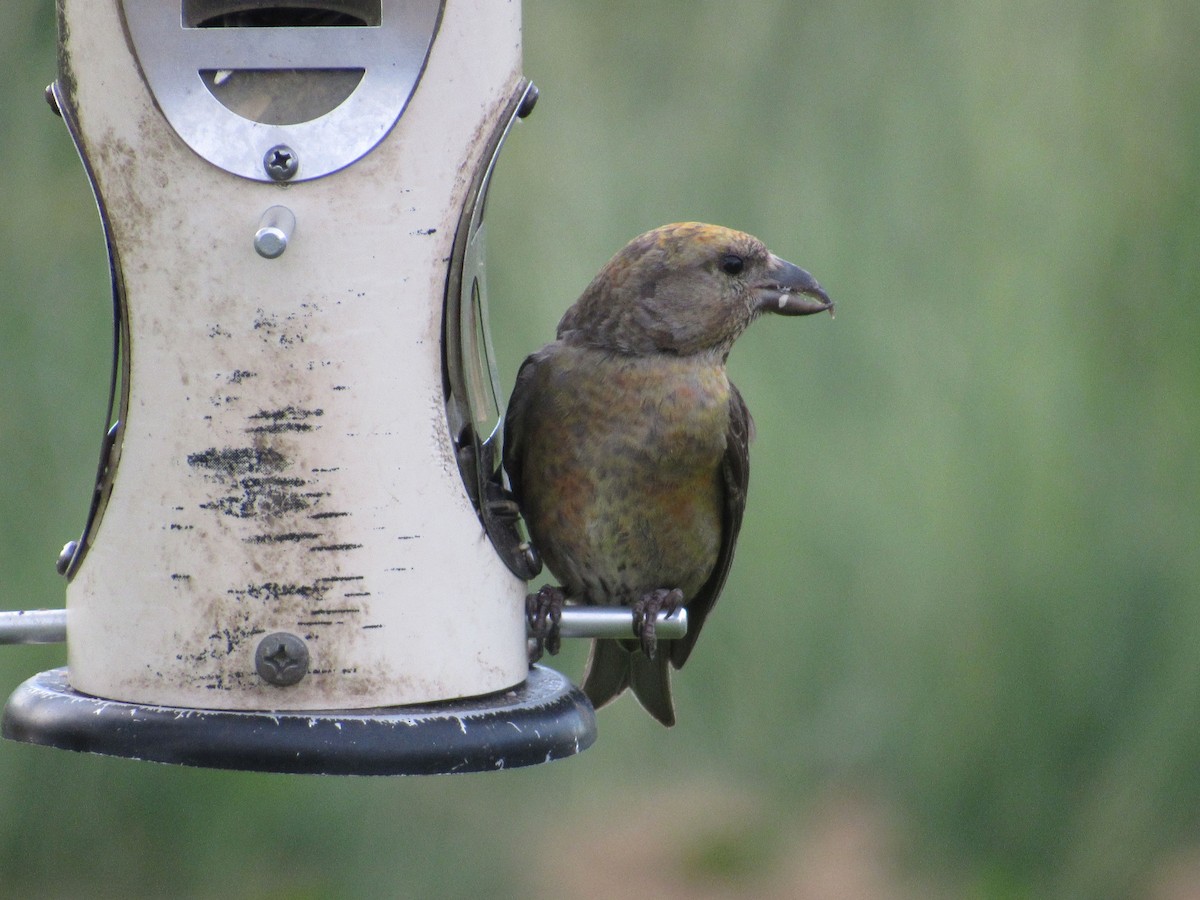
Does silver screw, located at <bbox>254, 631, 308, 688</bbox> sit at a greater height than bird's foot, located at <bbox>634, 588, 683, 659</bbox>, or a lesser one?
greater

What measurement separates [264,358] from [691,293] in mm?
1183

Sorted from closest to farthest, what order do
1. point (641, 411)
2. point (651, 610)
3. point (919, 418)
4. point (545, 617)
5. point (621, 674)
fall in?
point (545, 617) → point (651, 610) → point (641, 411) → point (621, 674) → point (919, 418)

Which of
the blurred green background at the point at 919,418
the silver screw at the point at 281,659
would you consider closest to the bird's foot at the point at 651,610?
the silver screw at the point at 281,659

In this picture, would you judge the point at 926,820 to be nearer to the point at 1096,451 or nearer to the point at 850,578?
the point at 850,578

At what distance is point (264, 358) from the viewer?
2639mm

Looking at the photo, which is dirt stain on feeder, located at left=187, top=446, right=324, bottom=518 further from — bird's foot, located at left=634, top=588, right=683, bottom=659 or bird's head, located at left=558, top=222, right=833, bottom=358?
bird's head, located at left=558, top=222, right=833, bottom=358

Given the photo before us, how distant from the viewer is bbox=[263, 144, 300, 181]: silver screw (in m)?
2.61

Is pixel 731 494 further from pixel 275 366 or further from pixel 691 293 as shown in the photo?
pixel 275 366

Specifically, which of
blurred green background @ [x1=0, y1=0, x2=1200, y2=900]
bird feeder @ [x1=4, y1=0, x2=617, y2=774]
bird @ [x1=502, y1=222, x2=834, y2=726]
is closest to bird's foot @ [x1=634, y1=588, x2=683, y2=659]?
bird @ [x1=502, y1=222, x2=834, y2=726]

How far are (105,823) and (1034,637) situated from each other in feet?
10.6

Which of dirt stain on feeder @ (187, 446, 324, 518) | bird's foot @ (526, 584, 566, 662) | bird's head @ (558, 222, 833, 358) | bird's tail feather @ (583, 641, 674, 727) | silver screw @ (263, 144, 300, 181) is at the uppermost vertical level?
silver screw @ (263, 144, 300, 181)

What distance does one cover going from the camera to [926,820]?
6137mm

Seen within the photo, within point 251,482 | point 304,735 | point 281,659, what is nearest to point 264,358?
point 251,482

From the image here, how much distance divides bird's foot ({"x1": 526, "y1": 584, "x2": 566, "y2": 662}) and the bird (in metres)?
0.37
